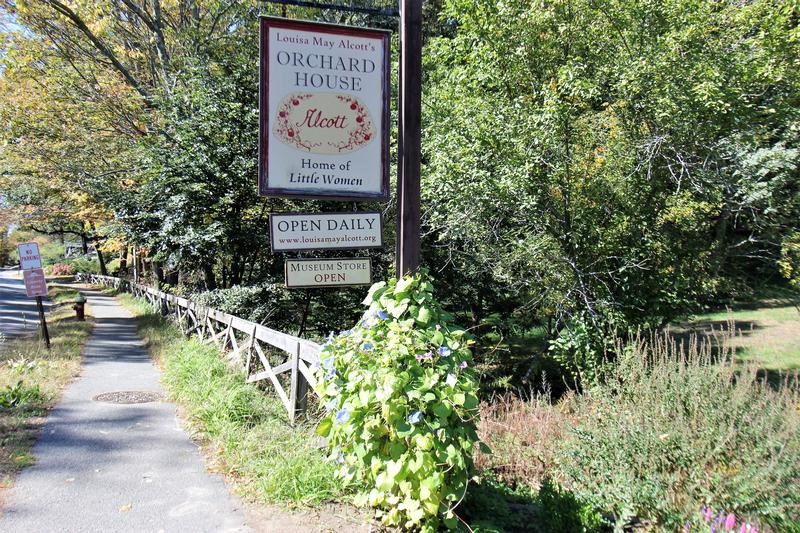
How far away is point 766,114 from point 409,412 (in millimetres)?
8625

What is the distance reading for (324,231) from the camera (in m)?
5.17

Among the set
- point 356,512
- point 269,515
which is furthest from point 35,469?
point 356,512

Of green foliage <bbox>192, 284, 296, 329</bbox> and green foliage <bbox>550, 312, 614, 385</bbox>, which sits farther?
A: green foliage <bbox>192, 284, 296, 329</bbox>

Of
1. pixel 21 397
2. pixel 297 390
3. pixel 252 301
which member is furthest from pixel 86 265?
pixel 297 390

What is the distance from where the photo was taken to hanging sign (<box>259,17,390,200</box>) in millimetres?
4672

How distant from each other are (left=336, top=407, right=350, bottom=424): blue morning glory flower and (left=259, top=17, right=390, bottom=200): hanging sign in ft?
6.64

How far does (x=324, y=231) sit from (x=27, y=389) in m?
5.50

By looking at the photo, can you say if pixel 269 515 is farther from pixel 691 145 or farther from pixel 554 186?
pixel 691 145

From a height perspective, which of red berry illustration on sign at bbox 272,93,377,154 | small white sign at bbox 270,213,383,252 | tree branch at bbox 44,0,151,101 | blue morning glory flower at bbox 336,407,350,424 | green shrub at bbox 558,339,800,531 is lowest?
green shrub at bbox 558,339,800,531

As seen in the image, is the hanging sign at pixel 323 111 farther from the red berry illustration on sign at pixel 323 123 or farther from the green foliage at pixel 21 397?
the green foliage at pixel 21 397

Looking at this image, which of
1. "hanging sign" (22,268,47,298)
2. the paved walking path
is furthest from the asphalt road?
the paved walking path

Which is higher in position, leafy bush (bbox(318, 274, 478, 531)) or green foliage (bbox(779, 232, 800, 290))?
green foliage (bbox(779, 232, 800, 290))

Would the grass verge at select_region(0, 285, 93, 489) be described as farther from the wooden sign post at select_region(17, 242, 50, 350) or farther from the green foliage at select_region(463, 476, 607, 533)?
the green foliage at select_region(463, 476, 607, 533)

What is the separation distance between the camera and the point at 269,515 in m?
4.09
